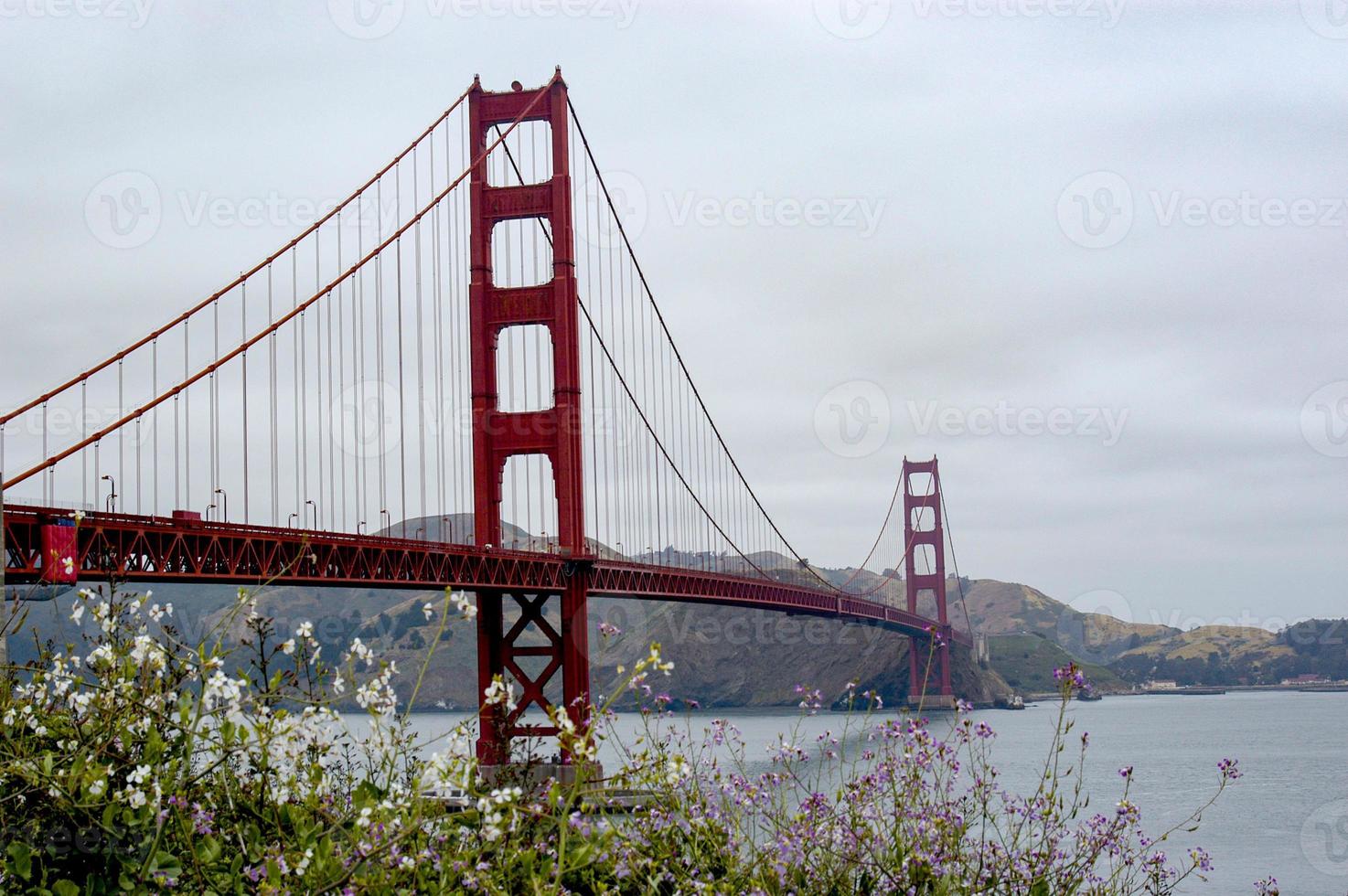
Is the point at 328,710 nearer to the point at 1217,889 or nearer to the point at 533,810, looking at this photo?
the point at 533,810

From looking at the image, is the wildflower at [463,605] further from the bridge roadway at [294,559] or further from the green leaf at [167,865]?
the bridge roadway at [294,559]

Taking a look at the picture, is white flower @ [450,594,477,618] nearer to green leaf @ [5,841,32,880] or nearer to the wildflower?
the wildflower

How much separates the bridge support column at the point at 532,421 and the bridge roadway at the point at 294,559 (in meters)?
1.24

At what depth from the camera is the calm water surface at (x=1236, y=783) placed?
1469 inches

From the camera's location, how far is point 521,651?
42375mm

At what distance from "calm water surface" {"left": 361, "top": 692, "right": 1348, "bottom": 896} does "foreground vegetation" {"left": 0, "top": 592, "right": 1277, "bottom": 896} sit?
0.78 meters

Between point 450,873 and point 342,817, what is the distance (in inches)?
20.7

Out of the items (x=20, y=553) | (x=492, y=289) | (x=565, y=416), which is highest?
(x=492, y=289)

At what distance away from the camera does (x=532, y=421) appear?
1764 inches

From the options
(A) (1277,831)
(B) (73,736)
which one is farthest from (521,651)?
(B) (73,736)

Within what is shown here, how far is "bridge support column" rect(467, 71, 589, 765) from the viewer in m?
43.8

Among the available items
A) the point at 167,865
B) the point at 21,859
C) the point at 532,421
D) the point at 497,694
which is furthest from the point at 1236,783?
the point at 21,859

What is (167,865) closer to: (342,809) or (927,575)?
(342,809)

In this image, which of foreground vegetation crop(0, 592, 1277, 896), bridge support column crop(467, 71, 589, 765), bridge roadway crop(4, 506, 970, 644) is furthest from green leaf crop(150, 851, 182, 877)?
bridge support column crop(467, 71, 589, 765)
